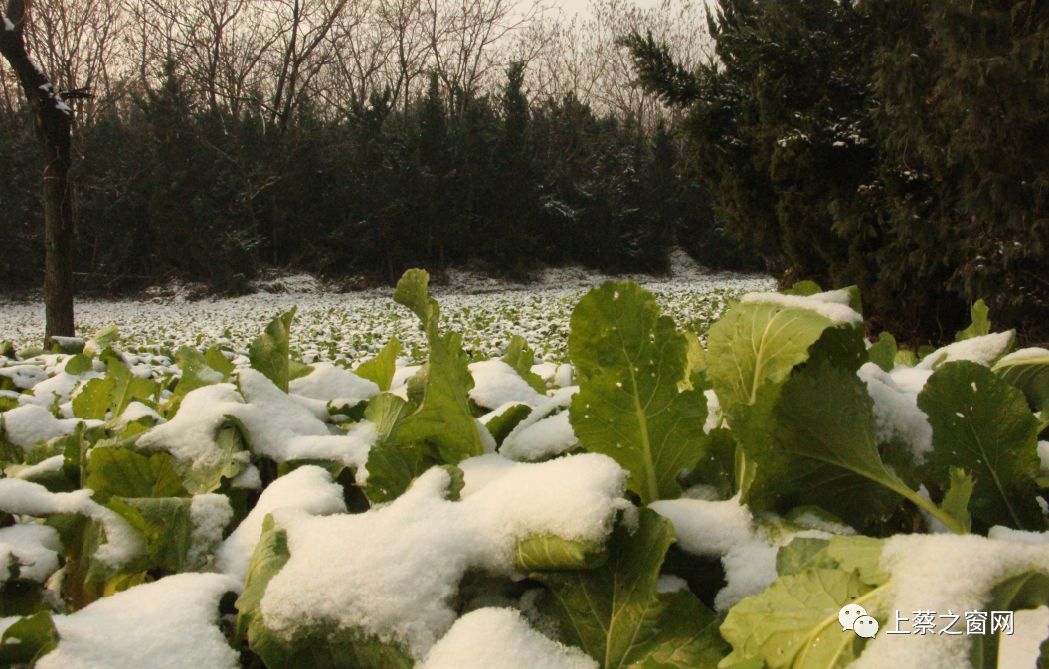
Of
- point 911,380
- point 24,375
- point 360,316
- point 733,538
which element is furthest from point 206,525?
point 360,316

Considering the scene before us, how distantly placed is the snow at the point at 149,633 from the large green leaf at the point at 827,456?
1.42 ft

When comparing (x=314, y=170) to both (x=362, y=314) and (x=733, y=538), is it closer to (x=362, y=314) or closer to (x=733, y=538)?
(x=362, y=314)

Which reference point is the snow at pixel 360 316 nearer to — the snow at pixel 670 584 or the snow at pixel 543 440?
the snow at pixel 543 440

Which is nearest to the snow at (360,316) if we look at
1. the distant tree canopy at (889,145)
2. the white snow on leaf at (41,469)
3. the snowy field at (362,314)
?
the snowy field at (362,314)

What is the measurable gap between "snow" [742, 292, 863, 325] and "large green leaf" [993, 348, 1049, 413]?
0.32m

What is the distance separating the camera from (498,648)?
477 millimetres

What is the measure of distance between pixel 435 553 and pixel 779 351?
0.30 m

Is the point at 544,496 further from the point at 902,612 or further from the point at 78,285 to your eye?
the point at 78,285

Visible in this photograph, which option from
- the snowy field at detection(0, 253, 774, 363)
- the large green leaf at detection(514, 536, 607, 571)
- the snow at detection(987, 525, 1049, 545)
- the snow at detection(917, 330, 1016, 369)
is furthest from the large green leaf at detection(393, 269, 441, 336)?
the snowy field at detection(0, 253, 774, 363)

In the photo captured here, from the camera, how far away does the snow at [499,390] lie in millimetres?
966

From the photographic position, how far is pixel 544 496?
529 millimetres

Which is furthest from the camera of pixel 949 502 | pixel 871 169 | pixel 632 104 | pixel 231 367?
pixel 632 104

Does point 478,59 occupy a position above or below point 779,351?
above

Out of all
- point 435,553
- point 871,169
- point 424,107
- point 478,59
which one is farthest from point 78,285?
point 435,553
